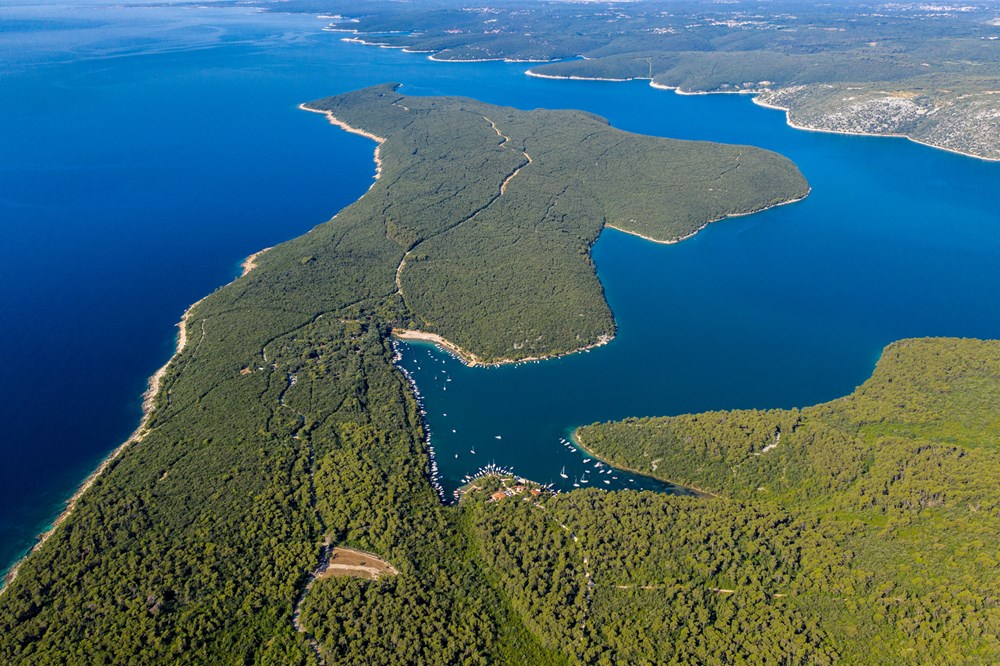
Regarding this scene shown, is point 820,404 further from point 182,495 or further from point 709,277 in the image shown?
point 182,495

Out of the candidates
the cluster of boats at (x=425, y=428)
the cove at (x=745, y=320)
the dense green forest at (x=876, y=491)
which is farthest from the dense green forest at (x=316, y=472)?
the dense green forest at (x=876, y=491)

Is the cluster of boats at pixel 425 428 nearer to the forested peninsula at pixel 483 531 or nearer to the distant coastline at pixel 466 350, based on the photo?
the forested peninsula at pixel 483 531

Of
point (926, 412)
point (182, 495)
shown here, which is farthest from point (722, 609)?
point (182, 495)

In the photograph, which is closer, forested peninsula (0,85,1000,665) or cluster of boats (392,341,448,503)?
forested peninsula (0,85,1000,665)

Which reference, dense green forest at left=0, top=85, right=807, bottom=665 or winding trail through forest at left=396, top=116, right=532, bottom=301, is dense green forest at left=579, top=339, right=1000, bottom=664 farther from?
winding trail through forest at left=396, top=116, right=532, bottom=301

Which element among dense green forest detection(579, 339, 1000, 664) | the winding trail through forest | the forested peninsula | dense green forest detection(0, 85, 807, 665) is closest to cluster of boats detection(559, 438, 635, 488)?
dense green forest detection(579, 339, 1000, 664)

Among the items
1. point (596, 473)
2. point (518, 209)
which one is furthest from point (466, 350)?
point (518, 209)
